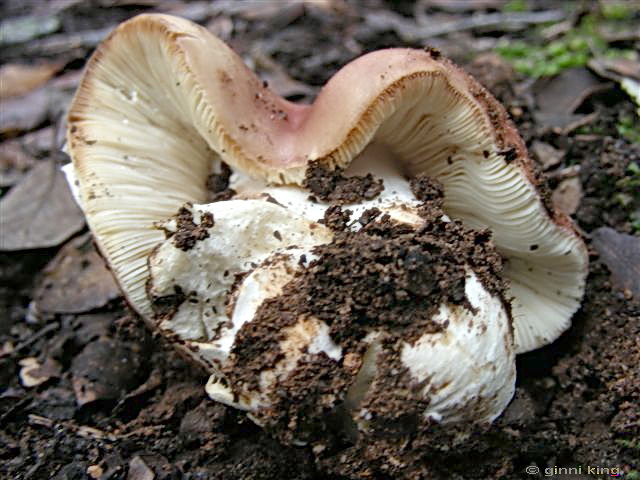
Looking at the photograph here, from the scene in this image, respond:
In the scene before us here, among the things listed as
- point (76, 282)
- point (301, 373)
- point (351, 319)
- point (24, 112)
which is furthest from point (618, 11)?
point (24, 112)

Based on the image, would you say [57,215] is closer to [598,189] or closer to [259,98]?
[259,98]

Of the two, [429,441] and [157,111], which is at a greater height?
[157,111]

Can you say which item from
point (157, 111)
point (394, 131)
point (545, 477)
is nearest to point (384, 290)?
point (394, 131)

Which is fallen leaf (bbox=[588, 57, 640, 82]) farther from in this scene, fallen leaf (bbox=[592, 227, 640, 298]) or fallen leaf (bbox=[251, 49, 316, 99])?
fallen leaf (bbox=[251, 49, 316, 99])

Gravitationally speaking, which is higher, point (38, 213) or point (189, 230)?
point (189, 230)

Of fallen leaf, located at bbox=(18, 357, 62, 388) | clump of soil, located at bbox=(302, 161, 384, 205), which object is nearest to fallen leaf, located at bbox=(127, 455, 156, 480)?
fallen leaf, located at bbox=(18, 357, 62, 388)

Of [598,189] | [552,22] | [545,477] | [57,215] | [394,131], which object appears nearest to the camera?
[545,477]

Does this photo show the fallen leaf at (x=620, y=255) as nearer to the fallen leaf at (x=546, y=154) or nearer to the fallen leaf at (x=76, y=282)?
the fallen leaf at (x=546, y=154)

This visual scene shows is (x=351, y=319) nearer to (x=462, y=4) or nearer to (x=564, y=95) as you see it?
(x=564, y=95)
